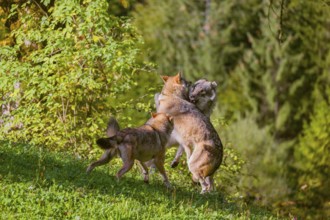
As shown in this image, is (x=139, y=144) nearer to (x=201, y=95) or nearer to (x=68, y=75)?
(x=201, y=95)

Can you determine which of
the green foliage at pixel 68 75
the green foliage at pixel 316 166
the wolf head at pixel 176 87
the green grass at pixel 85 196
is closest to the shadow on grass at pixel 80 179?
the green grass at pixel 85 196

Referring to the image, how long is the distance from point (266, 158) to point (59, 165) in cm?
1297

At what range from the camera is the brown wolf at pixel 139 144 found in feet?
40.0

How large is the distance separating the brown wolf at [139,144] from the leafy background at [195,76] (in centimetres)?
279

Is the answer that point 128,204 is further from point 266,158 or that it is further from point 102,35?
point 266,158

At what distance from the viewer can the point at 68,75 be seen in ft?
60.4

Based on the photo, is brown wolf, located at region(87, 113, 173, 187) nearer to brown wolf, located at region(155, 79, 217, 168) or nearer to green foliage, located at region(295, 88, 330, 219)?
brown wolf, located at region(155, 79, 217, 168)

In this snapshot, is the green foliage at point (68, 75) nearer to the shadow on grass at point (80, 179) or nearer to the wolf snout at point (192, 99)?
the wolf snout at point (192, 99)

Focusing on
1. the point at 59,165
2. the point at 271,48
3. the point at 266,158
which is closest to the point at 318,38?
the point at 271,48

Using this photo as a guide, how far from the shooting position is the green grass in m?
10.5

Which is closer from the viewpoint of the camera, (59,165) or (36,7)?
(59,165)

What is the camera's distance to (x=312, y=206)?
23.5 m

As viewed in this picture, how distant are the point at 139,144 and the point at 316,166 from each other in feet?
40.4

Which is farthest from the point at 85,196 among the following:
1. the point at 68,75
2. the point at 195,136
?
the point at 68,75
